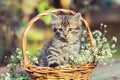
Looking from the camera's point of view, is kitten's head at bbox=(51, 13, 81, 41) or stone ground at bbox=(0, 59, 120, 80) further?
stone ground at bbox=(0, 59, 120, 80)

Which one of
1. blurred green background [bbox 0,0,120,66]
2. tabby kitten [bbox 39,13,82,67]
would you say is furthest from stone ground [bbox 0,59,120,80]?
blurred green background [bbox 0,0,120,66]

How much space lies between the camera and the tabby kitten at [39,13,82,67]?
3.16 m

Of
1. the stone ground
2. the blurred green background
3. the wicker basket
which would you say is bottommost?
the wicker basket

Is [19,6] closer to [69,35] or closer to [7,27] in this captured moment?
[7,27]

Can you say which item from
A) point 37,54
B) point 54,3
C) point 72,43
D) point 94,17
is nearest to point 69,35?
point 72,43

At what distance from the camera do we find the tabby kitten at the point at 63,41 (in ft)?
10.4

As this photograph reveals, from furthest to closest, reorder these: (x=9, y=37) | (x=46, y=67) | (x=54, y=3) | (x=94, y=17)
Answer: (x=94, y=17), (x=54, y=3), (x=9, y=37), (x=46, y=67)

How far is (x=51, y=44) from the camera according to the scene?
3.25 metres

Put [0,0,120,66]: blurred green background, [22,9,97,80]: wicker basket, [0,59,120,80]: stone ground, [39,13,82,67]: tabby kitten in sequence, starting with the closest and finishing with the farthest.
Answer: [22,9,97,80]: wicker basket → [39,13,82,67]: tabby kitten → [0,59,120,80]: stone ground → [0,0,120,66]: blurred green background

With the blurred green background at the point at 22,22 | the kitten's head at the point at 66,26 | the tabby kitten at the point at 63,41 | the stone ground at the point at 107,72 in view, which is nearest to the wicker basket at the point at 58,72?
the tabby kitten at the point at 63,41

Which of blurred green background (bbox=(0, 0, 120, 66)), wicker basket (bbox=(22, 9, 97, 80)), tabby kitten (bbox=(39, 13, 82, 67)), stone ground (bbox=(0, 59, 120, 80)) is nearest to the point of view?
wicker basket (bbox=(22, 9, 97, 80))

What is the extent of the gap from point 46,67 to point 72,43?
38 cm

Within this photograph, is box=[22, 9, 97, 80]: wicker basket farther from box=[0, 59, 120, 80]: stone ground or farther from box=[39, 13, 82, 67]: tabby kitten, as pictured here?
box=[0, 59, 120, 80]: stone ground

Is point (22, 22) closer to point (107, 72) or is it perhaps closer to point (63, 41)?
point (107, 72)
